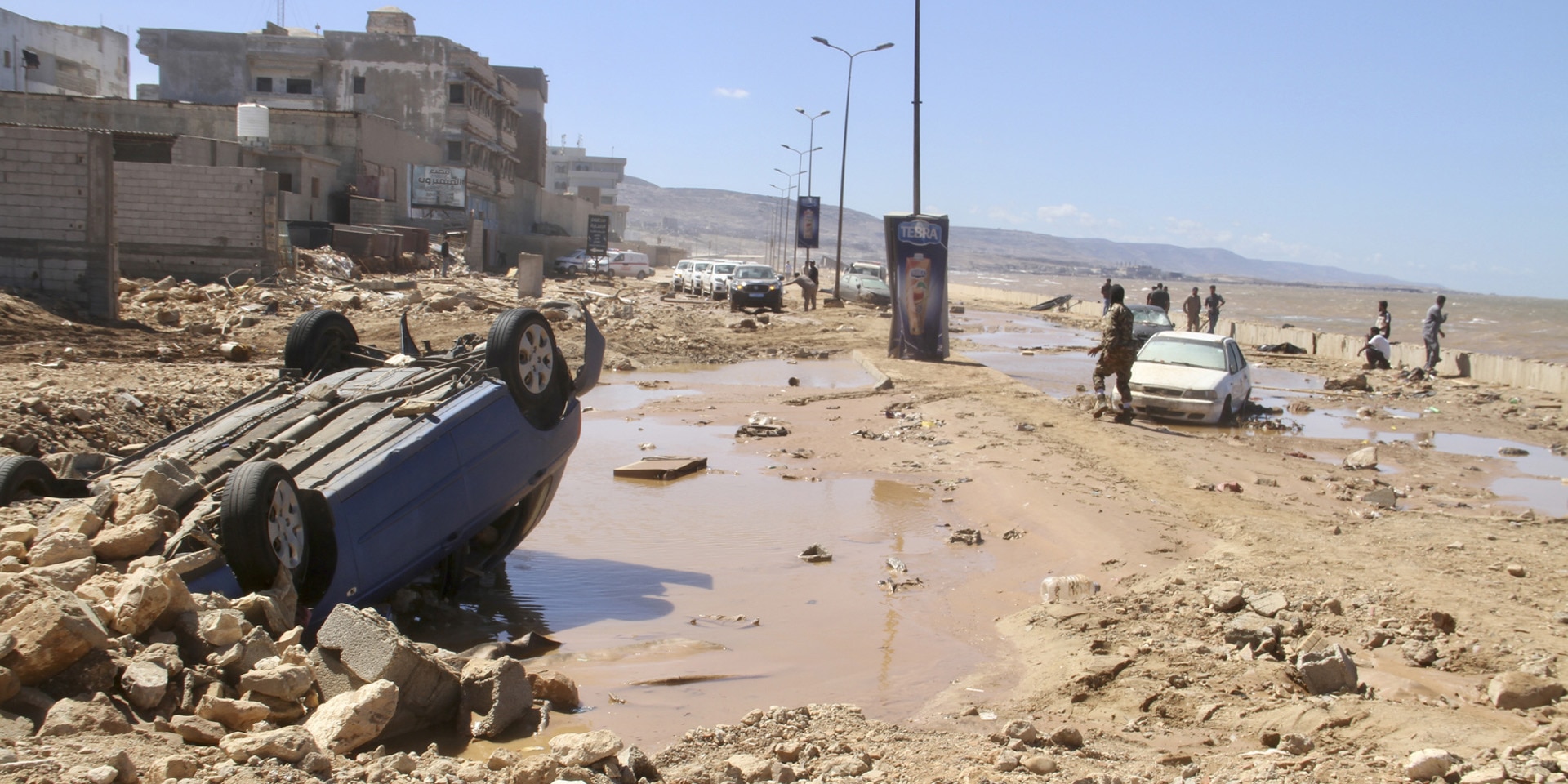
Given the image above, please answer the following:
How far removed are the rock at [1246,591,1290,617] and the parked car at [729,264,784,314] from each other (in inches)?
1236

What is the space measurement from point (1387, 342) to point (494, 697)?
2747 cm

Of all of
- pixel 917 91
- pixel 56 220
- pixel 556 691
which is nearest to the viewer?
pixel 556 691

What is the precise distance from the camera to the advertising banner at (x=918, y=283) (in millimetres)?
21656

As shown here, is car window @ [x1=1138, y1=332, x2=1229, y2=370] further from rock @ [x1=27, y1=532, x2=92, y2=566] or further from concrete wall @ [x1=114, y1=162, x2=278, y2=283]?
concrete wall @ [x1=114, y1=162, x2=278, y2=283]

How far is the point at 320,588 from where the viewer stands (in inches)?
229

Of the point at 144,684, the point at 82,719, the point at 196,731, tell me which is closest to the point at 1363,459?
the point at 196,731

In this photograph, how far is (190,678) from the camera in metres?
4.53

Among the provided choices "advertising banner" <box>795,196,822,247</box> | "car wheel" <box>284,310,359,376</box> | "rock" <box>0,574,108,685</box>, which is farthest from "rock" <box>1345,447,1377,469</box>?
"advertising banner" <box>795,196,822,247</box>

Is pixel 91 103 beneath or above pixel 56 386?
above

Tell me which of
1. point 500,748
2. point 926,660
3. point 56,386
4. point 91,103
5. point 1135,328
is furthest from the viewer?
point 91,103

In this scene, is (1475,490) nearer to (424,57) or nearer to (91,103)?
(91,103)

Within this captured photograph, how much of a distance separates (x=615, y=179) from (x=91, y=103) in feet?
462

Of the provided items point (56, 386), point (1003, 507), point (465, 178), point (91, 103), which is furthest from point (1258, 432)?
point (91, 103)

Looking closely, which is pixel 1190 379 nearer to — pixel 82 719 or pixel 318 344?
pixel 318 344
